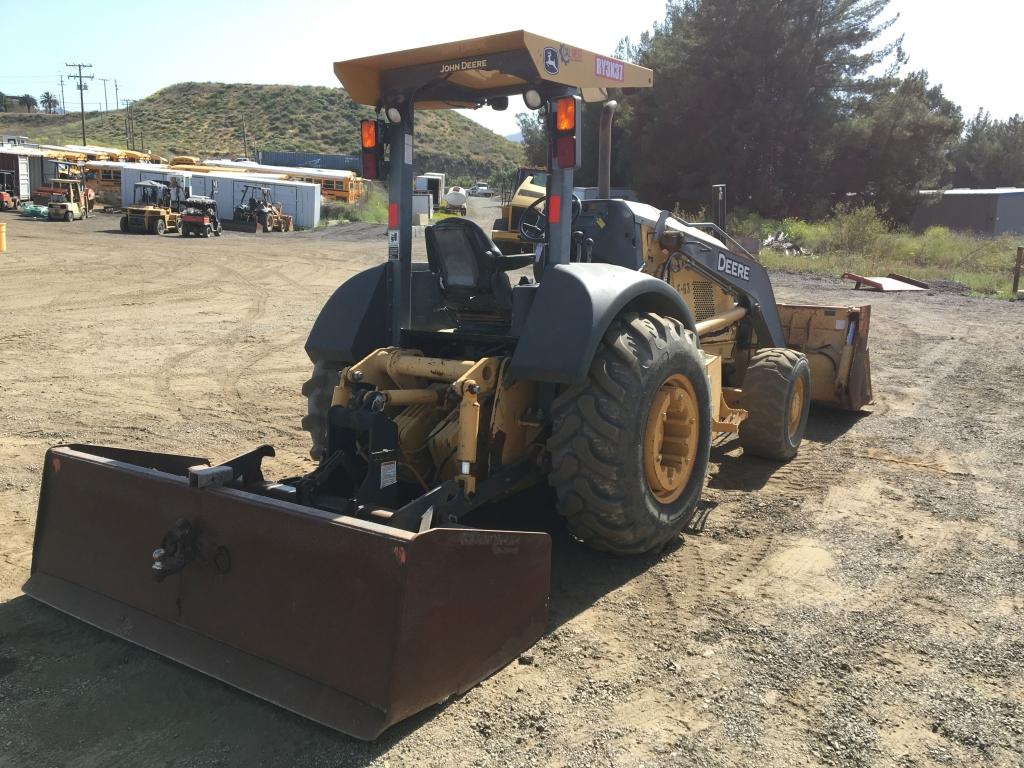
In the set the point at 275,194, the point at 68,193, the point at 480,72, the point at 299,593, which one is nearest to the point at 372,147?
the point at 480,72

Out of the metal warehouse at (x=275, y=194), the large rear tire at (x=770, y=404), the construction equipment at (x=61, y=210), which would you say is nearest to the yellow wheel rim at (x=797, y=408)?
the large rear tire at (x=770, y=404)

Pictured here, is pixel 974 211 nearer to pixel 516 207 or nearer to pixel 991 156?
pixel 991 156

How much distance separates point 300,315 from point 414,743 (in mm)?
11483

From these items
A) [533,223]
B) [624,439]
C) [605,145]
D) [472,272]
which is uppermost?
[605,145]

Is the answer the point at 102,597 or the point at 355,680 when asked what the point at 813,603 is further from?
the point at 102,597

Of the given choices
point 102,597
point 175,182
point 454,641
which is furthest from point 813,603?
point 175,182

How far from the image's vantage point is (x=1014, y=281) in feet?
61.7

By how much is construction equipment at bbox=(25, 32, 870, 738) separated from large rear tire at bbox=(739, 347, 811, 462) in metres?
0.73

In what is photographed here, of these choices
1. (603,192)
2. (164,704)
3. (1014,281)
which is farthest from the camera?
(1014,281)

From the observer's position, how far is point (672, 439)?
4.62 meters

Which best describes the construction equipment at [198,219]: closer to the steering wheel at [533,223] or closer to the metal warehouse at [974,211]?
the metal warehouse at [974,211]

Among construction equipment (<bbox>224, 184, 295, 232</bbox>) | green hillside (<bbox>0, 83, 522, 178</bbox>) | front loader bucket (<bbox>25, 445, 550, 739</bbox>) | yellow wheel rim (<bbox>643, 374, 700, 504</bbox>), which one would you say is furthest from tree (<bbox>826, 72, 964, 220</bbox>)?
green hillside (<bbox>0, 83, 522, 178</bbox>)

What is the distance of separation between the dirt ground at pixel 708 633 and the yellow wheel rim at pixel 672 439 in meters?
0.42

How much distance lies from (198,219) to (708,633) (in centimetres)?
3010
